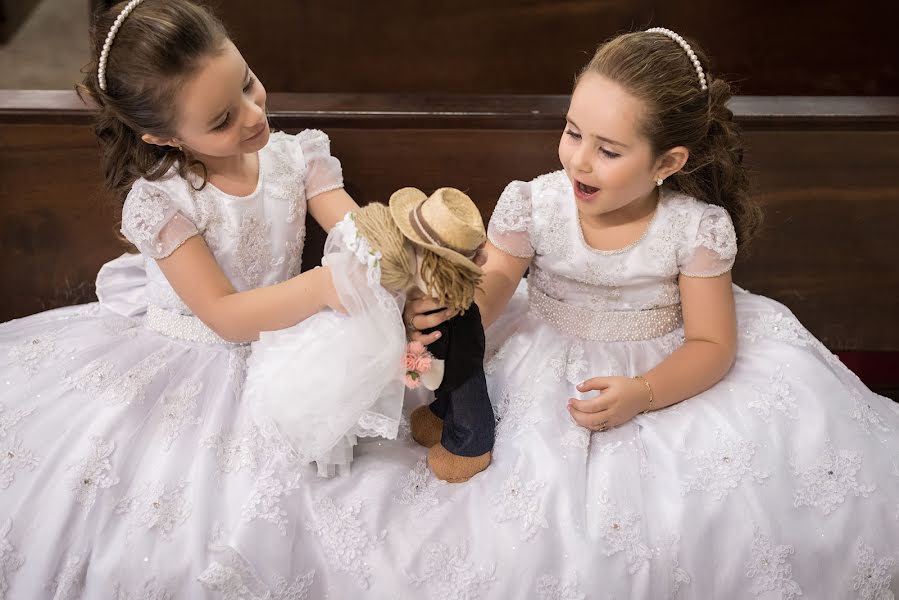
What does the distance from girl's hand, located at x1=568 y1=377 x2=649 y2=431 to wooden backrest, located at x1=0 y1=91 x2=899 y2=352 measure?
624 mm

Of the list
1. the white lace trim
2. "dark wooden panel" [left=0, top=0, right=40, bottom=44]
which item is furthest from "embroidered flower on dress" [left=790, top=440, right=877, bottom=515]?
"dark wooden panel" [left=0, top=0, right=40, bottom=44]

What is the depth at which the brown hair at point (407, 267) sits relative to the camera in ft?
3.77

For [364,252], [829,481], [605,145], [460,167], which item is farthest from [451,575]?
[460,167]

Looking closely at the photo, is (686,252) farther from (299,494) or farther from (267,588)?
(267,588)

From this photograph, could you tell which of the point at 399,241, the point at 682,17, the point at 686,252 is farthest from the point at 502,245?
the point at 682,17

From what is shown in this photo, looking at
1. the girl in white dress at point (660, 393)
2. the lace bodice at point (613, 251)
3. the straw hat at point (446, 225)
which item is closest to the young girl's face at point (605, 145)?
the girl in white dress at point (660, 393)

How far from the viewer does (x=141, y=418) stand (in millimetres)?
1427

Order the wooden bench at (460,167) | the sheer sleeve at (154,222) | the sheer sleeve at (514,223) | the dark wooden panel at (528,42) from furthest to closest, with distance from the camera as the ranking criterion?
1. the dark wooden panel at (528,42)
2. the wooden bench at (460,167)
3. the sheer sleeve at (514,223)
4. the sheer sleeve at (154,222)

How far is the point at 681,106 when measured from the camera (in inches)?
55.2

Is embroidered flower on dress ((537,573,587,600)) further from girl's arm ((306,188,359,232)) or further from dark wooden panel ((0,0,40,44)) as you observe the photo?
dark wooden panel ((0,0,40,44))

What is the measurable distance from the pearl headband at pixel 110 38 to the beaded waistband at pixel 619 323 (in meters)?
0.87

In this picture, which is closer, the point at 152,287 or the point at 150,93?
the point at 150,93

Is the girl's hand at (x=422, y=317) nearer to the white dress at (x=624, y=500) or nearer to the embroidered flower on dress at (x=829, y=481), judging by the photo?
the white dress at (x=624, y=500)

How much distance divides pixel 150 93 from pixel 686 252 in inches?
36.0
